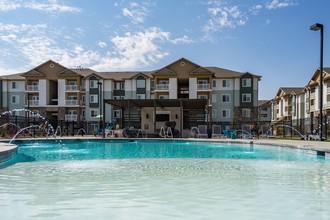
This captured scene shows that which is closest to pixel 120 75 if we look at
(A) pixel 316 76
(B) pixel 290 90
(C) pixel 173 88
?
Result: (C) pixel 173 88

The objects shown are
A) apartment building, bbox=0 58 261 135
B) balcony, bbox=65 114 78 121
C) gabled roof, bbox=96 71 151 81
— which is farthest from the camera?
balcony, bbox=65 114 78 121

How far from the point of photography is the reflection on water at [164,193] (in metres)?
3.93

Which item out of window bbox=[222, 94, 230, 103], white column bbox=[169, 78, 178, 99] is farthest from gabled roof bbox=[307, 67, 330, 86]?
white column bbox=[169, 78, 178, 99]

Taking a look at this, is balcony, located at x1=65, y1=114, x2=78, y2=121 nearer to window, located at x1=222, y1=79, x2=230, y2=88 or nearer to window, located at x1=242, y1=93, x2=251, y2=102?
window, located at x1=222, y1=79, x2=230, y2=88

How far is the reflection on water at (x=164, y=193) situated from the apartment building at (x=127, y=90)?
107ft

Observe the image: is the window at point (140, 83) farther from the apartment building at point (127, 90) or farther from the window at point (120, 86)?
the window at point (120, 86)

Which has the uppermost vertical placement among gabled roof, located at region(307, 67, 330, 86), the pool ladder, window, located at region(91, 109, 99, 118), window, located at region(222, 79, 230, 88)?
gabled roof, located at region(307, 67, 330, 86)

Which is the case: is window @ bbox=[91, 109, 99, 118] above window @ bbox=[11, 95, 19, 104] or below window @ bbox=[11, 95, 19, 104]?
below

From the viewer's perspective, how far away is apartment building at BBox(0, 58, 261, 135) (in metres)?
40.5

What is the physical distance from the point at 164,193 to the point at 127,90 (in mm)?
38709

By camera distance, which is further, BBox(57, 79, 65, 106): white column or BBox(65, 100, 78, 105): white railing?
BBox(57, 79, 65, 106): white column

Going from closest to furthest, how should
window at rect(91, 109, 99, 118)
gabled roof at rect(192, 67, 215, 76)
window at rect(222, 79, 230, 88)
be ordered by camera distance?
1. gabled roof at rect(192, 67, 215, 76)
2. window at rect(222, 79, 230, 88)
3. window at rect(91, 109, 99, 118)

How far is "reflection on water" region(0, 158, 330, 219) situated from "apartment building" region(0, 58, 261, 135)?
32.6 metres

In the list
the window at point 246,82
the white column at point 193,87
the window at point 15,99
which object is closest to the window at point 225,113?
the window at point 246,82
